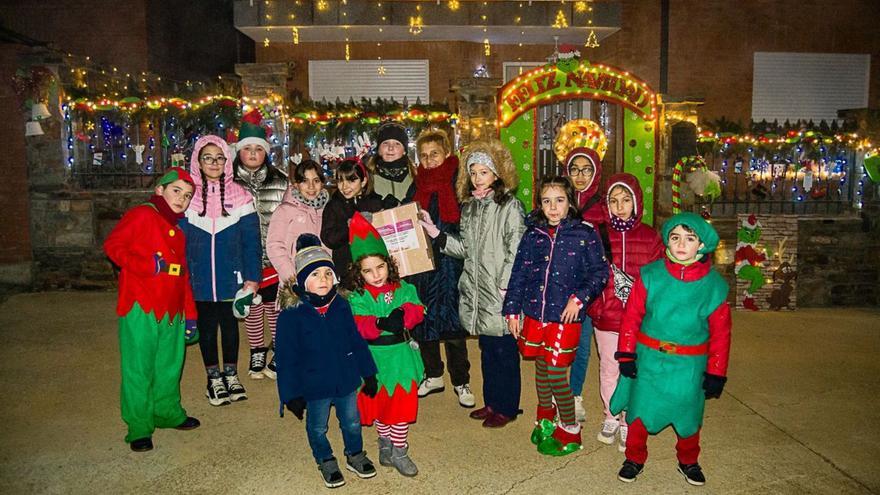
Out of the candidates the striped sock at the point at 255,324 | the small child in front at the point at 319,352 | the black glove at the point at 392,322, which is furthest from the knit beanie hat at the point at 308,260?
the striped sock at the point at 255,324

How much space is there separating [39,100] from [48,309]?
3.02m

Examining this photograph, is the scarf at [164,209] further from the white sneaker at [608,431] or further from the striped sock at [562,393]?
the white sneaker at [608,431]

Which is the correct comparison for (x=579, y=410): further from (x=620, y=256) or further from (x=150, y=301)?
(x=150, y=301)

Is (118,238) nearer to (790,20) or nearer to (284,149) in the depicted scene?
(284,149)

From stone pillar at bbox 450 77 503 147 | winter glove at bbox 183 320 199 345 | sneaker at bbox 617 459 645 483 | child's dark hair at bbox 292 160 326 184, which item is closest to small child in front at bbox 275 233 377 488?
winter glove at bbox 183 320 199 345

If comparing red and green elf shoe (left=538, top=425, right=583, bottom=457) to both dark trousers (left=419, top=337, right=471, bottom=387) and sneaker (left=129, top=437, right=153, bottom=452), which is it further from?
sneaker (left=129, top=437, right=153, bottom=452)

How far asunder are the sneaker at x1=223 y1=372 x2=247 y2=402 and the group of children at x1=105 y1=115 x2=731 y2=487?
0.02 metres

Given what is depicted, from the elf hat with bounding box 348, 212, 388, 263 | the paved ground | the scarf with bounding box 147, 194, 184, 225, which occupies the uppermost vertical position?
the scarf with bounding box 147, 194, 184, 225

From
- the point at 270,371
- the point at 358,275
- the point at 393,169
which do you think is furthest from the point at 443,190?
the point at 270,371

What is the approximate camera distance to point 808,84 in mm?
12367

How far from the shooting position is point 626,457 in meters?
3.79

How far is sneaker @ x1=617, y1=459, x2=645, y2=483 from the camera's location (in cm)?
371

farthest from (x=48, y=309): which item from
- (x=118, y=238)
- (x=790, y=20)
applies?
(x=790, y=20)

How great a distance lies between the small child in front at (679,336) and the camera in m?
3.51
